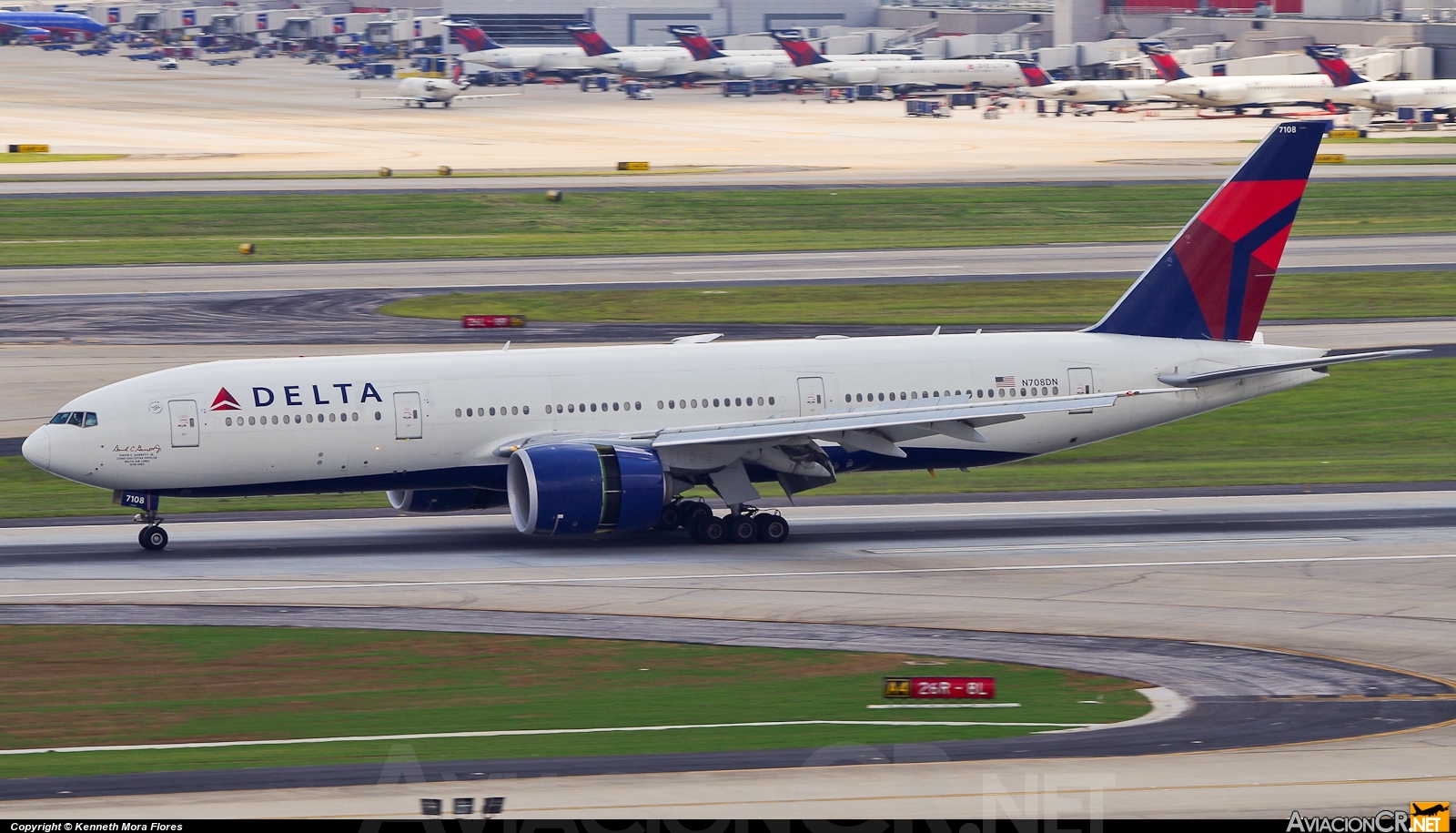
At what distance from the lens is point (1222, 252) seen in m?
44.0

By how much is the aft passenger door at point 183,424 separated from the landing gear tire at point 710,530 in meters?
11.2

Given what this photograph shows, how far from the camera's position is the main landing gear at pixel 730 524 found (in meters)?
40.1

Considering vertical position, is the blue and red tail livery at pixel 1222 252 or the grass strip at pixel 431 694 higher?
the blue and red tail livery at pixel 1222 252

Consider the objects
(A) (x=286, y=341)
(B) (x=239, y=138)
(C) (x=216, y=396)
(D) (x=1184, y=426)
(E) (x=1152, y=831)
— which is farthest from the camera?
(B) (x=239, y=138)

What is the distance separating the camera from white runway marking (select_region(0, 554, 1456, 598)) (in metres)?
34.4

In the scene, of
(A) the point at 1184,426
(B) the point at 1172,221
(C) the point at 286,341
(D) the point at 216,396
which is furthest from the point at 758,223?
(D) the point at 216,396

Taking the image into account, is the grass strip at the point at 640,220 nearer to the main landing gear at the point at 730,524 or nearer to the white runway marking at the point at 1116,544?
the main landing gear at the point at 730,524

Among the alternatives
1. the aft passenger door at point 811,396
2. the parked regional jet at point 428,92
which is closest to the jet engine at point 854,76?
the parked regional jet at point 428,92

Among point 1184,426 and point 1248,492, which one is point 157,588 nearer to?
point 1248,492

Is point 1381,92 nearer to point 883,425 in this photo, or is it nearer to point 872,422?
point 872,422

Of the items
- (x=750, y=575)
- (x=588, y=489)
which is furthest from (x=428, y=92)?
(x=750, y=575)

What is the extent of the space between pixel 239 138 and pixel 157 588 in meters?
115

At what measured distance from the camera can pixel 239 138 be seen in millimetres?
142750

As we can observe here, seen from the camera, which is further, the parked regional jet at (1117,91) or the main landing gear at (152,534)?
the parked regional jet at (1117,91)
